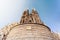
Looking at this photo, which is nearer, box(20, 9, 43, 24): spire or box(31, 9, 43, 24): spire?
box(20, 9, 43, 24): spire

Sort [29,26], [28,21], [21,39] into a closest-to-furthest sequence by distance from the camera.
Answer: [21,39] → [29,26] → [28,21]

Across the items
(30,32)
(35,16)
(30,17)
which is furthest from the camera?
(35,16)

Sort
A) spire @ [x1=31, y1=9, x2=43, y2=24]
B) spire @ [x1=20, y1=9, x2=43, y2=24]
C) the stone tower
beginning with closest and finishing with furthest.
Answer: the stone tower → spire @ [x1=20, y1=9, x2=43, y2=24] → spire @ [x1=31, y1=9, x2=43, y2=24]

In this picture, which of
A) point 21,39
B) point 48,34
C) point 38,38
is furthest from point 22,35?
point 48,34

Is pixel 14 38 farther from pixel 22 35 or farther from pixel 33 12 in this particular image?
pixel 33 12

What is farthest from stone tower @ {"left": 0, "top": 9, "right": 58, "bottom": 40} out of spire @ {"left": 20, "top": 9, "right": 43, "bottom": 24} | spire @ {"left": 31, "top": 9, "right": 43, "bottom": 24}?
spire @ {"left": 31, "top": 9, "right": 43, "bottom": 24}

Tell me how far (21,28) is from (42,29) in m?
2.84

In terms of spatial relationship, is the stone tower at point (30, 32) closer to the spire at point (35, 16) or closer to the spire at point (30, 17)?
the spire at point (30, 17)

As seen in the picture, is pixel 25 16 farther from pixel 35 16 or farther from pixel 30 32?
pixel 30 32

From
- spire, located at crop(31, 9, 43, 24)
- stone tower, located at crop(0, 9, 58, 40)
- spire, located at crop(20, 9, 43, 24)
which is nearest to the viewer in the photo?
stone tower, located at crop(0, 9, 58, 40)

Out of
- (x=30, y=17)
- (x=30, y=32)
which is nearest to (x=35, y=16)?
(x=30, y=17)

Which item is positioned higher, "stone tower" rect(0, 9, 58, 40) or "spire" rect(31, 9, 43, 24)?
"spire" rect(31, 9, 43, 24)

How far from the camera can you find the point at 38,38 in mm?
22156

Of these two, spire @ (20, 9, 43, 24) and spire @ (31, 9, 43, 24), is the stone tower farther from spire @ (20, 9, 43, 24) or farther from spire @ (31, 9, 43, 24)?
spire @ (31, 9, 43, 24)
